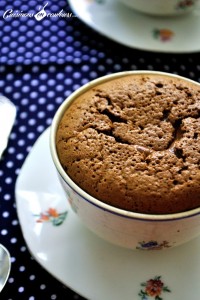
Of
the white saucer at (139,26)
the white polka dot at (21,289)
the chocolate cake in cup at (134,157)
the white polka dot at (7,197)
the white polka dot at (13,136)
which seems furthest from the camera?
the white saucer at (139,26)

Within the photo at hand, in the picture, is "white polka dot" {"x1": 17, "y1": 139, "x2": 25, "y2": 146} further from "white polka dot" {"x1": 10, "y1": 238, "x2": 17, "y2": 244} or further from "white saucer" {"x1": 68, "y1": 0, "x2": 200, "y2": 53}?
"white saucer" {"x1": 68, "y1": 0, "x2": 200, "y2": 53}

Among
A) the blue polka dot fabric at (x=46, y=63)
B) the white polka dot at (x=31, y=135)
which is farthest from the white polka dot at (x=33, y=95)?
the white polka dot at (x=31, y=135)

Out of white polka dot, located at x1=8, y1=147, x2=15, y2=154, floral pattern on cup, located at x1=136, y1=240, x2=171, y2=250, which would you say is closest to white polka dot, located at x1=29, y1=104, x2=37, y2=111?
white polka dot, located at x1=8, y1=147, x2=15, y2=154

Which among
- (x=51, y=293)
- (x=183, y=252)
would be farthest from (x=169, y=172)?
(x=51, y=293)

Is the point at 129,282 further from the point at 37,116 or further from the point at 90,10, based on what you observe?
the point at 90,10

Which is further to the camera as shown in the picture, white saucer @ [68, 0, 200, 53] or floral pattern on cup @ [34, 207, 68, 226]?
white saucer @ [68, 0, 200, 53]

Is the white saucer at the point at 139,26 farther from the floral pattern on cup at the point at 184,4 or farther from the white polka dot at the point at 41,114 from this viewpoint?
the white polka dot at the point at 41,114

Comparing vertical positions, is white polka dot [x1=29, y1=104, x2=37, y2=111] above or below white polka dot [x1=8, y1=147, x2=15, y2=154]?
above
